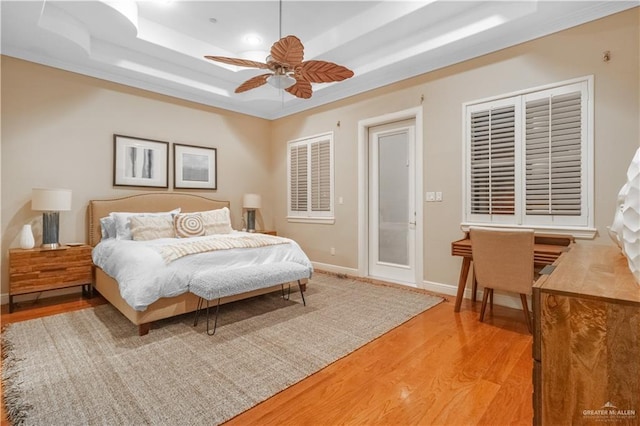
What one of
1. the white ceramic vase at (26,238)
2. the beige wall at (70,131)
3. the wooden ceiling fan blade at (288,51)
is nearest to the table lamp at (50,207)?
the white ceramic vase at (26,238)

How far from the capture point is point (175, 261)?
8.88 ft

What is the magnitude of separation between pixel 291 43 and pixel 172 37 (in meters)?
2.49

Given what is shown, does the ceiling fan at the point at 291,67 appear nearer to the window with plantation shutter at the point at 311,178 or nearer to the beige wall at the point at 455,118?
the beige wall at the point at 455,118

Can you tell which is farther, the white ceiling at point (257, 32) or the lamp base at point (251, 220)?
the lamp base at point (251, 220)

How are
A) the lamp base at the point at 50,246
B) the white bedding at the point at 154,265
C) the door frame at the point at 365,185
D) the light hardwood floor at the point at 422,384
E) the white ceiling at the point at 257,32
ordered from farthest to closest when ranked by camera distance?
the door frame at the point at 365,185 < the lamp base at the point at 50,246 < the white ceiling at the point at 257,32 < the white bedding at the point at 154,265 < the light hardwood floor at the point at 422,384

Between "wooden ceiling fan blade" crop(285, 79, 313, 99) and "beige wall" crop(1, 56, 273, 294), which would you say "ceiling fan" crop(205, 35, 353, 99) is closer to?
"wooden ceiling fan blade" crop(285, 79, 313, 99)

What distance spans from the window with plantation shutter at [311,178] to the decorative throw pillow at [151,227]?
88.2 inches

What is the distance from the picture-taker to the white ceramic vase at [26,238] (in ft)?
10.8

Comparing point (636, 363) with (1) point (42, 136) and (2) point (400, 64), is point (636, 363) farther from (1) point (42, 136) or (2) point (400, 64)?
(1) point (42, 136)

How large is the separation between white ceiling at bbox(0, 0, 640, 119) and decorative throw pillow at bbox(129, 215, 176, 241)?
6.45ft

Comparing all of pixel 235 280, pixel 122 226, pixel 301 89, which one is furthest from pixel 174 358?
pixel 301 89

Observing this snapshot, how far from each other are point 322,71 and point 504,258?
2266 mm

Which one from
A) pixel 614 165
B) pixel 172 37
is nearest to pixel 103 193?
pixel 172 37

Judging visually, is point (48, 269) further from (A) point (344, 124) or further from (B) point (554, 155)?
(B) point (554, 155)
